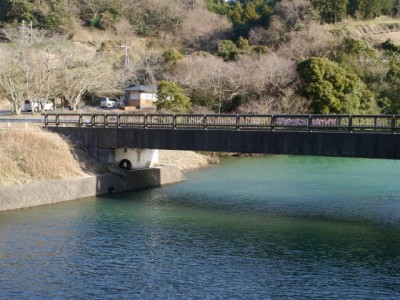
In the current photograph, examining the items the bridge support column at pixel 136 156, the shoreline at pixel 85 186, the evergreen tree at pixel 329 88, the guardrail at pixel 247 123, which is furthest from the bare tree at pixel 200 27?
the bridge support column at pixel 136 156

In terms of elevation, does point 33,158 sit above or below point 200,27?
below

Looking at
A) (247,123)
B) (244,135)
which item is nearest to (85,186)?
(244,135)

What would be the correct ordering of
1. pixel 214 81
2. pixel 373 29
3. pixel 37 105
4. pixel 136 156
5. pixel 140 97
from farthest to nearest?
pixel 373 29 < pixel 140 97 < pixel 37 105 < pixel 214 81 < pixel 136 156

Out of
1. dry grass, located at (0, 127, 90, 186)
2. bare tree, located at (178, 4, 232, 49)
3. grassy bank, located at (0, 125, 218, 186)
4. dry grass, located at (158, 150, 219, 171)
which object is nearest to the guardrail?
grassy bank, located at (0, 125, 218, 186)

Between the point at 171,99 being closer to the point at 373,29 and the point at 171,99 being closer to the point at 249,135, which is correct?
the point at 249,135

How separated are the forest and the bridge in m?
16.2

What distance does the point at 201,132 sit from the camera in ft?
93.7

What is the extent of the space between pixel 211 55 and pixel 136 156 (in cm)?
3802

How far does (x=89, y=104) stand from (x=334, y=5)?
40014 millimetres

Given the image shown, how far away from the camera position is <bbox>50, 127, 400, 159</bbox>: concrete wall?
77.8 feet

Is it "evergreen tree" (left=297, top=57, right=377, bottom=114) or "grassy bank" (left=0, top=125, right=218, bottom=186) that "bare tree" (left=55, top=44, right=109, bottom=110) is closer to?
"grassy bank" (left=0, top=125, right=218, bottom=186)

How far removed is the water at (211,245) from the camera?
15672mm

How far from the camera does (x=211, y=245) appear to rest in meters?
20.1

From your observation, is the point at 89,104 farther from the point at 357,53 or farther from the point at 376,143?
the point at 376,143
